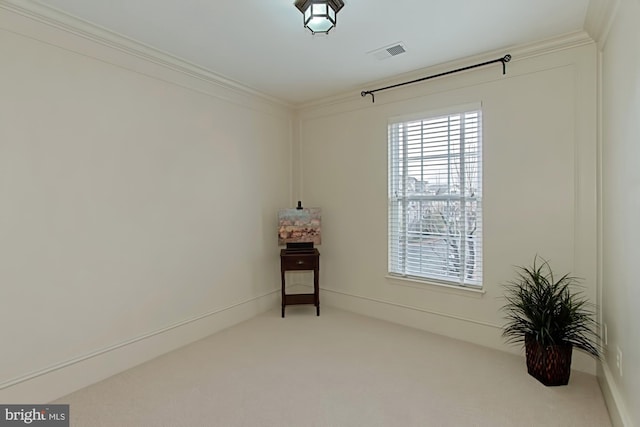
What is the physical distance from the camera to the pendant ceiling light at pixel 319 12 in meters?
1.99

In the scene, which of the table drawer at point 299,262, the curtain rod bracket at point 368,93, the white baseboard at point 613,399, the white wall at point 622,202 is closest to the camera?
the white wall at point 622,202

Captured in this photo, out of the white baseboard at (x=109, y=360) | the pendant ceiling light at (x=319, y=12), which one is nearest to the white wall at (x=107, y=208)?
the white baseboard at (x=109, y=360)

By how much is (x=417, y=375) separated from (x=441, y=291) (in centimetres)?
101

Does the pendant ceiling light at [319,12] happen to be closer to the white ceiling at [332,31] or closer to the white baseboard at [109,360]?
the white ceiling at [332,31]

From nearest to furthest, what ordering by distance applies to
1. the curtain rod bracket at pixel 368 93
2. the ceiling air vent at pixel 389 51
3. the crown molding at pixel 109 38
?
the crown molding at pixel 109 38 → the ceiling air vent at pixel 389 51 → the curtain rod bracket at pixel 368 93

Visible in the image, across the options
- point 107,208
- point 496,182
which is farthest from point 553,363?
point 107,208

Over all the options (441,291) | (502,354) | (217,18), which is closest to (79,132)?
(217,18)

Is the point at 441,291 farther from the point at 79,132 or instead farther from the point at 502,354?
the point at 79,132

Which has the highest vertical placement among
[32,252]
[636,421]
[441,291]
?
[32,252]

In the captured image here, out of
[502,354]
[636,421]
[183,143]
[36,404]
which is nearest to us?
[636,421]

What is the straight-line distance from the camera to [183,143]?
311cm

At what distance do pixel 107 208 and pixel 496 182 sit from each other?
3244 mm

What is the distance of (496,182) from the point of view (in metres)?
2.94

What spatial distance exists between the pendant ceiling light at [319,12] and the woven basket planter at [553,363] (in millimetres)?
2628
